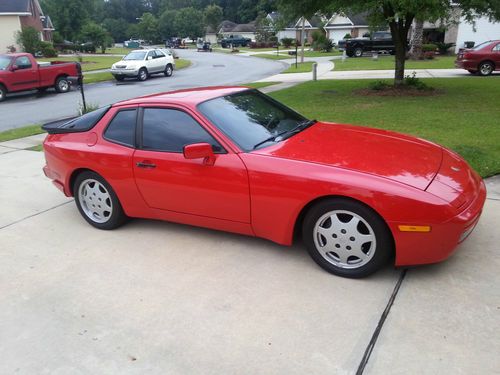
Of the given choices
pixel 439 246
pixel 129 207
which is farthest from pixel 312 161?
pixel 129 207

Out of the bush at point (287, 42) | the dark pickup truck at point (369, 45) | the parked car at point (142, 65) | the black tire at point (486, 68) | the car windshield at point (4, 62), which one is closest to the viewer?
the car windshield at point (4, 62)

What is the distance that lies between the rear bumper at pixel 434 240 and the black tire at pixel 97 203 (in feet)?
9.02

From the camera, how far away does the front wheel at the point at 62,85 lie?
19938 millimetres

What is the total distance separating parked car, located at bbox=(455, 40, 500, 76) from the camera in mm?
18922

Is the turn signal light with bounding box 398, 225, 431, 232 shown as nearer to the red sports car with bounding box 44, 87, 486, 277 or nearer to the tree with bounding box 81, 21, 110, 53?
the red sports car with bounding box 44, 87, 486, 277

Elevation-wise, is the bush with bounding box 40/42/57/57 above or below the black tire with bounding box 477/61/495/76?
above

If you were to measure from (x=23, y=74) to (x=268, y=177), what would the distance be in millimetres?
17738

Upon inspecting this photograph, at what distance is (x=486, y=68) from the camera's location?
63.0 feet

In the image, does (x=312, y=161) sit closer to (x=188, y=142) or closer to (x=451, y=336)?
(x=188, y=142)

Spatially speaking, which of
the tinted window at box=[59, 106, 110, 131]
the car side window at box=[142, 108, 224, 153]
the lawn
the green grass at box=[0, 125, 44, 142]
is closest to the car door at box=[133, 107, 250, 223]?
the car side window at box=[142, 108, 224, 153]

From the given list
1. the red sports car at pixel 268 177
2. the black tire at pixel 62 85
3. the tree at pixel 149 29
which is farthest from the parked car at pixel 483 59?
the tree at pixel 149 29

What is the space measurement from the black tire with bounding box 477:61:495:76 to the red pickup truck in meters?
16.1

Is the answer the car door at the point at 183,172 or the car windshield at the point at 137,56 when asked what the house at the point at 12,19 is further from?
the car door at the point at 183,172

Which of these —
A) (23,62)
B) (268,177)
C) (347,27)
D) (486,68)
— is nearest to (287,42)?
(347,27)
